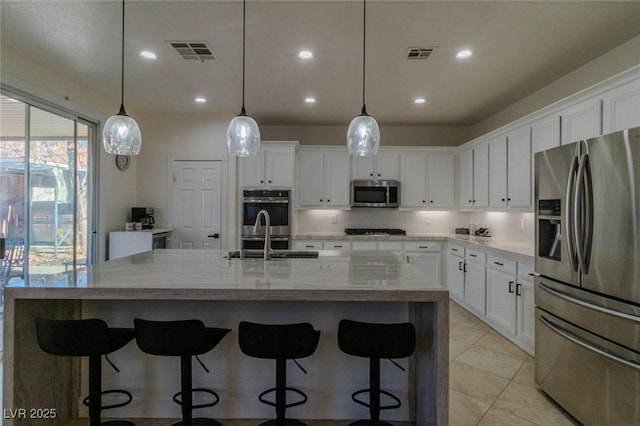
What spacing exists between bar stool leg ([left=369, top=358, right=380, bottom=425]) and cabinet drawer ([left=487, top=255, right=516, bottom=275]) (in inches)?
86.4

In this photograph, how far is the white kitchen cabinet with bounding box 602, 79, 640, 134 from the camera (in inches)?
86.1

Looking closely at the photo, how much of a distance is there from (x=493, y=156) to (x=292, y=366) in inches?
141

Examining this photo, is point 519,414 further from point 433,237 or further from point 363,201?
point 363,201

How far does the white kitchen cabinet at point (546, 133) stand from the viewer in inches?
119

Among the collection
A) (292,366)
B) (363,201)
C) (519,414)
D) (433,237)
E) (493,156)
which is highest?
(493,156)

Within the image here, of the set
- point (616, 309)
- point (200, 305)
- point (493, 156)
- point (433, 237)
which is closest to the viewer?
point (616, 309)

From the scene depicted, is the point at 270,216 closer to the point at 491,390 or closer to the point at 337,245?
the point at 337,245

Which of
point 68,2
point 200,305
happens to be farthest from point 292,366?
point 68,2

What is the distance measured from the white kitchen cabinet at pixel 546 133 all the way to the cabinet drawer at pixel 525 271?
3.76 ft

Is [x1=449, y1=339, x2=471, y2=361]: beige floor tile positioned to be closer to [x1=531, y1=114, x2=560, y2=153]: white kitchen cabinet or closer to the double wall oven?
[x1=531, y1=114, x2=560, y2=153]: white kitchen cabinet

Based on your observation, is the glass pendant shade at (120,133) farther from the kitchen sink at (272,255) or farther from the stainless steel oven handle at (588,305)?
the stainless steel oven handle at (588,305)

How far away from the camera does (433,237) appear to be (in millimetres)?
4891

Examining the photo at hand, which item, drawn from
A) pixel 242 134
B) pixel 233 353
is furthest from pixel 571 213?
pixel 233 353

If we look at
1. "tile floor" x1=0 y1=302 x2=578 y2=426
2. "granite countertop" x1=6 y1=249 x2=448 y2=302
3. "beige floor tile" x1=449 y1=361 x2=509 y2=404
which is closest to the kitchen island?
"granite countertop" x1=6 y1=249 x2=448 y2=302
